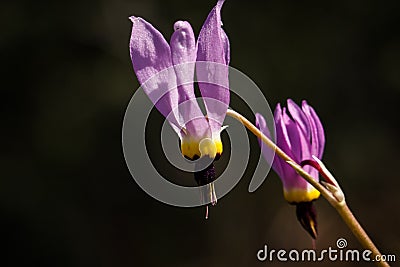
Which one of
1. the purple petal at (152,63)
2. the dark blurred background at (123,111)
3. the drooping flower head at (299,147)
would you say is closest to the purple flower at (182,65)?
the purple petal at (152,63)

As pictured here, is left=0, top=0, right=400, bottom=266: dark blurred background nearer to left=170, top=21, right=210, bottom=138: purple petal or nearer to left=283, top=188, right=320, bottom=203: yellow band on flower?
left=283, top=188, right=320, bottom=203: yellow band on flower

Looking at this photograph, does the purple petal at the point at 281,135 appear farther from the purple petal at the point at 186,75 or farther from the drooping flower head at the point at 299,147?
the purple petal at the point at 186,75

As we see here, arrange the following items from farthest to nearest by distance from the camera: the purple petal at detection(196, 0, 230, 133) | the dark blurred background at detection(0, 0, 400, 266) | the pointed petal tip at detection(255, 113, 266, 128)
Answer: the dark blurred background at detection(0, 0, 400, 266)
the pointed petal tip at detection(255, 113, 266, 128)
the purple petal at detection(196, 0, 230, 133)

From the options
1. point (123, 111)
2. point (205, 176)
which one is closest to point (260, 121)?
point (205, 176)

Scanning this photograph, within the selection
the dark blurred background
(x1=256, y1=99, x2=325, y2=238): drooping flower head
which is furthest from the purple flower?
the dark blurred background

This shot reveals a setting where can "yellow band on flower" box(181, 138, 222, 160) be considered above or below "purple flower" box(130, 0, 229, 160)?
below

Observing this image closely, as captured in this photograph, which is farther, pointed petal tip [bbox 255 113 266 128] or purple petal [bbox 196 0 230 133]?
pointed petal tip [bbox 255 113 266 128]

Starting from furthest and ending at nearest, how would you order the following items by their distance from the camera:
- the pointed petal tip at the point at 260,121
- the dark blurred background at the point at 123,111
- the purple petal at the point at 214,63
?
the dark blurred background at the point at 123,111, the pointed petal tip at the point at 260,121, the purple petal at the point at 214,63
